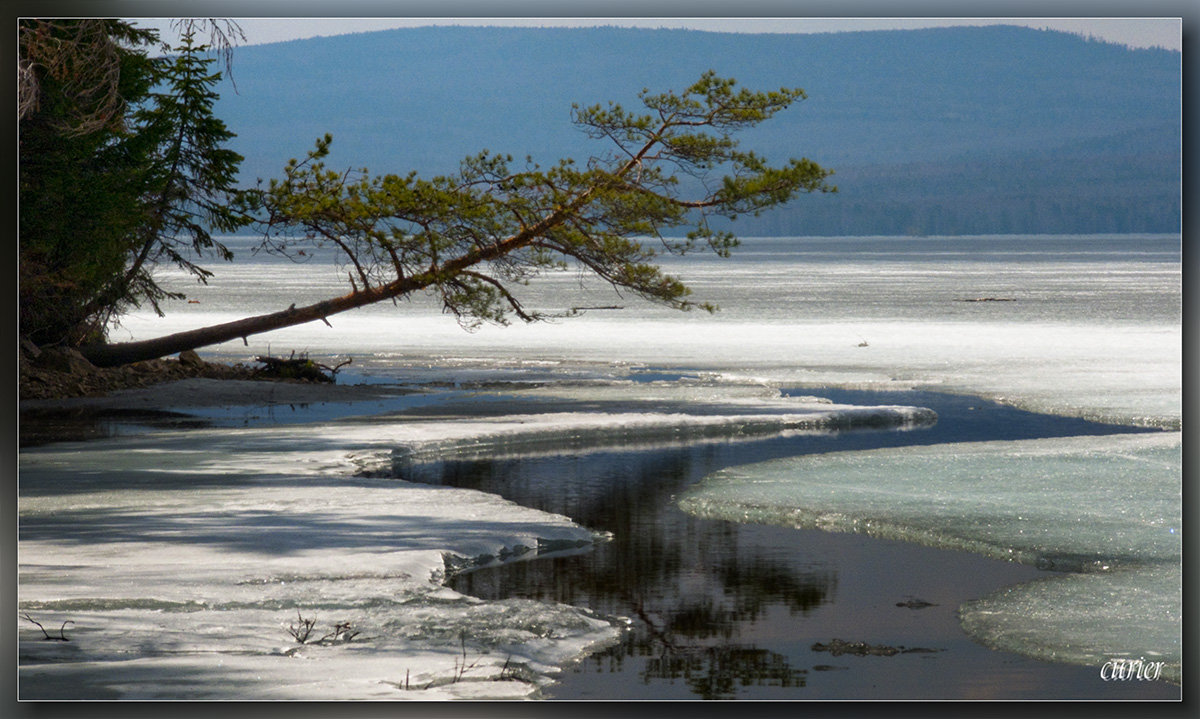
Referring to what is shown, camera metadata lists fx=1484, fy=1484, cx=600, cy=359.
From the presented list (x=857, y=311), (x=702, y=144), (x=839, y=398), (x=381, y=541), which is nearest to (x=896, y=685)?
(x=381, y=541)

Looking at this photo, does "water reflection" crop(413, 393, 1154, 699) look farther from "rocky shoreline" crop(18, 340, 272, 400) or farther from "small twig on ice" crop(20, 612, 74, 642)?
"rocky shoreline" crop(18, 340, 272, 400)

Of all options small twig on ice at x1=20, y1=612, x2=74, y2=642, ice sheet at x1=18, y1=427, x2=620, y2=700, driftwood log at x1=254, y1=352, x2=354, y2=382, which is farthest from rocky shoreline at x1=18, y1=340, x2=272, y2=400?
small twig on ice at x1=20, y1=612, x2=74, y2=642

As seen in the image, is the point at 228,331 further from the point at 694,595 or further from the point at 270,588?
the point at 694,595

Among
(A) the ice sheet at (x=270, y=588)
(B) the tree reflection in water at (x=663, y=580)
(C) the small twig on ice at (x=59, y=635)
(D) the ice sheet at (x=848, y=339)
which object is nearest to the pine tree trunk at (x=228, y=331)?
(D) the ice sheet at (x=848, y=339)

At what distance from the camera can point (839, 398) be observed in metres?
22.3

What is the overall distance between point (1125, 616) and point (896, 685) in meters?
2.03

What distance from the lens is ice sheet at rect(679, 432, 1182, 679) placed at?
337 inches

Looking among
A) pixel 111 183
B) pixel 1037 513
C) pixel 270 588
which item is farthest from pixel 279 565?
pixel 111 183

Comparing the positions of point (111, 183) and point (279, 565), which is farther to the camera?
point (111, 183)

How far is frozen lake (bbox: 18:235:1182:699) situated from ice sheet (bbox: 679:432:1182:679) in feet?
0.12

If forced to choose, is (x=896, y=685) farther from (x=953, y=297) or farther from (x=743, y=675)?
(x=953, y=297)

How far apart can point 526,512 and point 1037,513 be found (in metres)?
4.22

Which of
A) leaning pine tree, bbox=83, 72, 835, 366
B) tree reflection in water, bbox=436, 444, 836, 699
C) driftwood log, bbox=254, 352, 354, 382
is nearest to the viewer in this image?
tree reflection in water, bbox=436, 444, 836, 699

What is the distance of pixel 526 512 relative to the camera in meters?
12.2
